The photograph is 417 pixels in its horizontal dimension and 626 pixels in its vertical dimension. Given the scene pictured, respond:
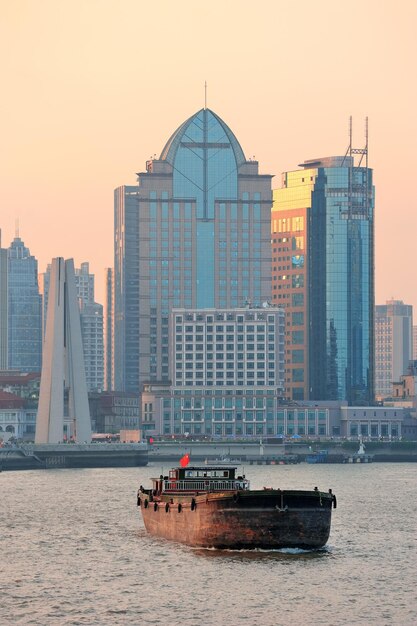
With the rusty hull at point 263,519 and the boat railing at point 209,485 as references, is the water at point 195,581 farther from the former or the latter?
the boat railing at point 209,485

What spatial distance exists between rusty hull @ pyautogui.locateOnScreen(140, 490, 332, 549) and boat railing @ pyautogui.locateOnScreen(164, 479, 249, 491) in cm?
693

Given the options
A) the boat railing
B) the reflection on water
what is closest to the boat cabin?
the boat railing

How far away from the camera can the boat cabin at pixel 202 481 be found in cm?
12494

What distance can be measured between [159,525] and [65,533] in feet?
47.3

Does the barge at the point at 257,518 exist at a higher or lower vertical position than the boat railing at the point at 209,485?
lower

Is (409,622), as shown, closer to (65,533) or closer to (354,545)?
(354,545)

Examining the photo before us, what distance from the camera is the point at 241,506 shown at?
112000mm

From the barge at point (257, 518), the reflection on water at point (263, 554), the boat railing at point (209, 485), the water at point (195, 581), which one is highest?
the boat railing at point (209, 485)

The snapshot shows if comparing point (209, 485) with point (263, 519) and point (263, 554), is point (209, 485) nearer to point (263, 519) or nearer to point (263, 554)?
point (263, 554)

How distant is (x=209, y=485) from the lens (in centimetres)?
12494

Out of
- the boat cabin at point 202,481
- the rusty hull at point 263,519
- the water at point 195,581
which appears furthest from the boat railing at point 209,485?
the rusty hull at point 263,519

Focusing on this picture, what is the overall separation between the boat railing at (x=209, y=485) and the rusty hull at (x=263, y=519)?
6926 mm

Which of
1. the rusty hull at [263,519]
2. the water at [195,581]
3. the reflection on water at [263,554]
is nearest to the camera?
the water at [195,581]

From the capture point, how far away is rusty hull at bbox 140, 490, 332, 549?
112 m
